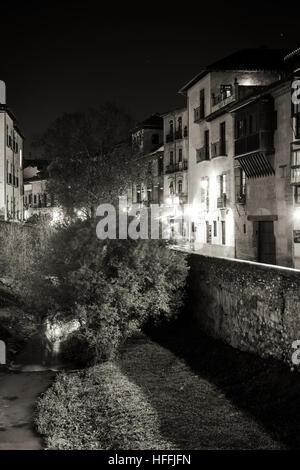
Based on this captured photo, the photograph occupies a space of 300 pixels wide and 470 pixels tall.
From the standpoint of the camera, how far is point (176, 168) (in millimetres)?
49188

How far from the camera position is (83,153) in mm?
42156

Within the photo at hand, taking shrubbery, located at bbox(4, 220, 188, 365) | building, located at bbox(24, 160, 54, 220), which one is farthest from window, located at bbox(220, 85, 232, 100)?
building, located at bbox(24, 160, 54, 220)

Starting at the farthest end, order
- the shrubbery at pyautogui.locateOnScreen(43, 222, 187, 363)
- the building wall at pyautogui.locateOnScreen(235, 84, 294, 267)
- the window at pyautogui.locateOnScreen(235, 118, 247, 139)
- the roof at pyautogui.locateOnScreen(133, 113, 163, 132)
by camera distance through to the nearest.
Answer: the roof at pyautogui.locateOnScreen(133, 113, 163, 132) < the window at pyautogui.locateOnScreen(235, 118, 247, 139) < the building wall at pyautogui.locateOnScreen(235, 84, 294, 267) < the shrubbery at pyautogui.locateOnScreen(43, 222, 187, 363)

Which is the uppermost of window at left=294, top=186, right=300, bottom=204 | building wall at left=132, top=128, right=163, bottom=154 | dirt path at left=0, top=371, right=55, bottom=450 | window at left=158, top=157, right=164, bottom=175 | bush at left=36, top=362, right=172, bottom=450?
building wall at left=132, top=128, right=163, bottom=154

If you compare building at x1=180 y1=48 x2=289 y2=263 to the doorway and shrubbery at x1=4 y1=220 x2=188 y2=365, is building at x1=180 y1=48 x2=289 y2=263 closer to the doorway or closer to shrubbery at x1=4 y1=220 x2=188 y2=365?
the doorway

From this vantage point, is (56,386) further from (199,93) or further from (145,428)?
(199,93)

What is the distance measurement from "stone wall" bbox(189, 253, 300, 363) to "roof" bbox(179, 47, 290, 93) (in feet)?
61.7

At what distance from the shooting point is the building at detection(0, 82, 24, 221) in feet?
152

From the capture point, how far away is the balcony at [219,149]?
36388mm

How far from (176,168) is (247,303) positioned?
31721mm

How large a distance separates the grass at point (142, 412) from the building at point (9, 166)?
2897 cm

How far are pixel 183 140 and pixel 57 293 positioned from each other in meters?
29.9

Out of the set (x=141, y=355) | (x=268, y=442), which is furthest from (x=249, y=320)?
(x=268, y=442)

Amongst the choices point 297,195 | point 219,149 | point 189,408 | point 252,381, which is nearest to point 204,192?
point 219,149
